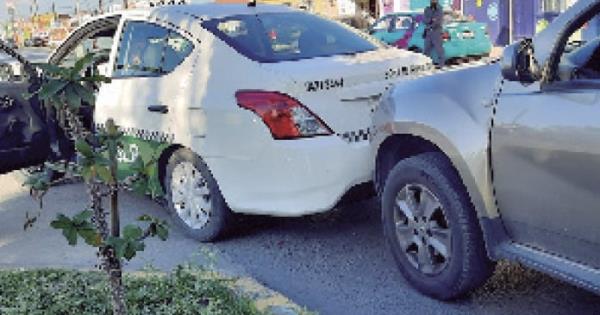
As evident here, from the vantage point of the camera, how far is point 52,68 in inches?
112

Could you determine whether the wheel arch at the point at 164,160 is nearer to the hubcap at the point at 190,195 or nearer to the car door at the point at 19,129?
the hubcap at the point at 190,195

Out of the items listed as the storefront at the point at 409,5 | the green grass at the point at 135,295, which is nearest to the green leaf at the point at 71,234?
the green grass at the point at 135,295

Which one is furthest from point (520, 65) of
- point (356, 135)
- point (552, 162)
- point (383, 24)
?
point (383, 24)

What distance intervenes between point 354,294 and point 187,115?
1.74 metres

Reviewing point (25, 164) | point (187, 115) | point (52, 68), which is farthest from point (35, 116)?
point (52, 68)

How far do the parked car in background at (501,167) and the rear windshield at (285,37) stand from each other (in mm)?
1078

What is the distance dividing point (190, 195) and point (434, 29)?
11766 mm

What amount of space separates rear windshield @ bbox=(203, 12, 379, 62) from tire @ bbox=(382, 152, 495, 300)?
137 centimetres

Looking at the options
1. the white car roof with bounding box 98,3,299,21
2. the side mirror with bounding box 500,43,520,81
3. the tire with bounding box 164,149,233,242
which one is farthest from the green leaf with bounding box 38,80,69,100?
the white car roof with bounding box 98,3,299,21

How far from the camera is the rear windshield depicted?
5.45 meters

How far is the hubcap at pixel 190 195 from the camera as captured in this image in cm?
560

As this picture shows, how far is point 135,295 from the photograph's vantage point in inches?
154

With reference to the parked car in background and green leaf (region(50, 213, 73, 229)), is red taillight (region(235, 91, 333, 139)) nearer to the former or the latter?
the parked car in background

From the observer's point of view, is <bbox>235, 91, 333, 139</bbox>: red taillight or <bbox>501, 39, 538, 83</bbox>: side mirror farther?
<bbox>235, 91, 333, 139</bbox>: red taillight
